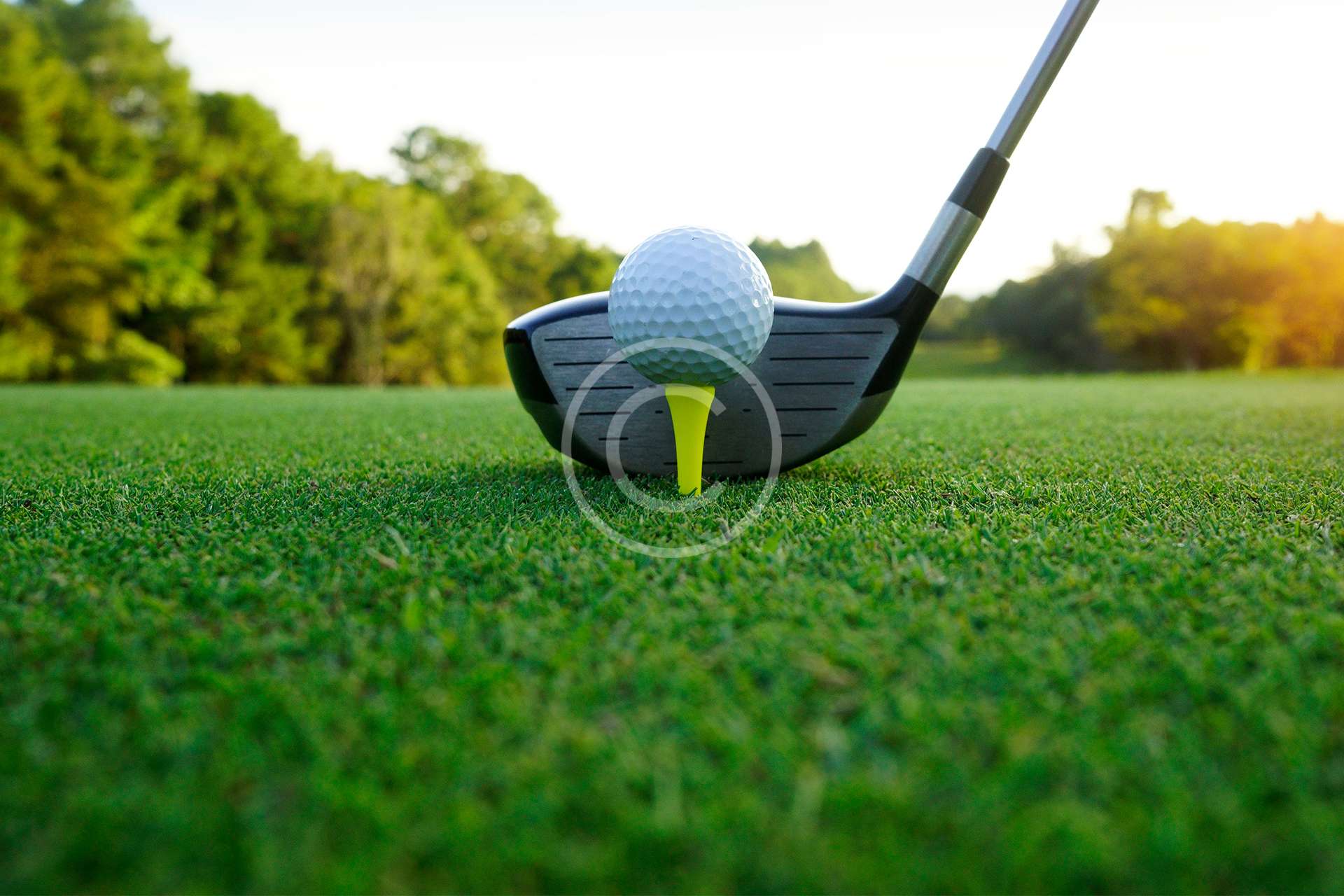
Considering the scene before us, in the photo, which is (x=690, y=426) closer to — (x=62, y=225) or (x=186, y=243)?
(x=62, y=225)

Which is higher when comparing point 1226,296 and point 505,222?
point 505,222

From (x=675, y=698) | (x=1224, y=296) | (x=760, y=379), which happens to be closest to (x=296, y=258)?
(x=760, y=379)

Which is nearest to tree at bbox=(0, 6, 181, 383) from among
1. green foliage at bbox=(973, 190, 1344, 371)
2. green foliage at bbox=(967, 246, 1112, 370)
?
green foliage at bbox=(973, 190, 1344, 371)

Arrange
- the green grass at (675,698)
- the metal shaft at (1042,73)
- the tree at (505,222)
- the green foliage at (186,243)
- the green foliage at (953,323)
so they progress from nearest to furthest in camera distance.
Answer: the green grass at (675,698), the metal shaft at (1042,73), the green foliage at (186,243), the tree at (505,222), the green foliage at (953,323)

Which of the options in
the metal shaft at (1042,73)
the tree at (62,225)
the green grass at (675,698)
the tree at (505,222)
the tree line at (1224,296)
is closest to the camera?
the green grass at (675,698)

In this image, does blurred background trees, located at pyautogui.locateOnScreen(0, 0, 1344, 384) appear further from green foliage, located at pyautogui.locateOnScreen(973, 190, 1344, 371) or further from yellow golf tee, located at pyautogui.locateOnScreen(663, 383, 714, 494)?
yellow golf tee, located at pyautogui.locateOnScreen(663, 383, 714, 494)

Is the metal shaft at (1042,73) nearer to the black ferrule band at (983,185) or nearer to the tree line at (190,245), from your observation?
the black ferrule band at (983,185)

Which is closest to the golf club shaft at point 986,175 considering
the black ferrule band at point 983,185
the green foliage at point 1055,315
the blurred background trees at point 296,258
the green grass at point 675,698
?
the black ferrule band at point 983,185
